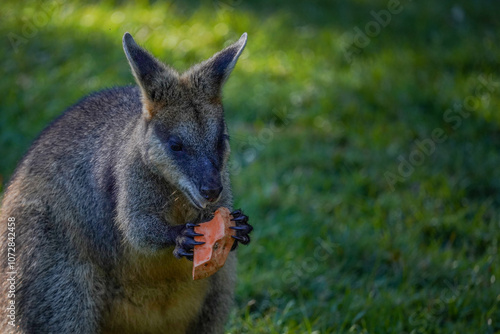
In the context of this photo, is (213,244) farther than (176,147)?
No

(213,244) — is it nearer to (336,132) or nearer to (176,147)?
(176,147)

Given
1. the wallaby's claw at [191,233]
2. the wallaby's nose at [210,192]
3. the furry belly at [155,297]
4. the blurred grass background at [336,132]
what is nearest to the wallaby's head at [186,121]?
the wallaby's nose at [210,192]

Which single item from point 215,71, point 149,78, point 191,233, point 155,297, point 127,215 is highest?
point 215,71

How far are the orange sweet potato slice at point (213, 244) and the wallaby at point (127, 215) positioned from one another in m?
0.05

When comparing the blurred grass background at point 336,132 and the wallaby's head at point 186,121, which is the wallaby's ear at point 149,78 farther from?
the blurred grass background at point 336,132

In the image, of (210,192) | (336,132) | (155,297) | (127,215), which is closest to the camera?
(210,192)

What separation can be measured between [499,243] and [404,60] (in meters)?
3.07

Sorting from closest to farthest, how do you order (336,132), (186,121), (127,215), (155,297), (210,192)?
(210,192) < (186,121) < (127,215) < (155,297) < (336,132)

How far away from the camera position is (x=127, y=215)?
11.9 feet

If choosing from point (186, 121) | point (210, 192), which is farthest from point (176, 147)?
point (210, 192)

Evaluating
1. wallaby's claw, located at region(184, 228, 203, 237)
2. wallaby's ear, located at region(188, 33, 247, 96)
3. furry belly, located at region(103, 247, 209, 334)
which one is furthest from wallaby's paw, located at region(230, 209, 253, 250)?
wallaby's ear, located at region(188, 33, 247, 96)

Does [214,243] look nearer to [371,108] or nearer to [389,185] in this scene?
[389,185]

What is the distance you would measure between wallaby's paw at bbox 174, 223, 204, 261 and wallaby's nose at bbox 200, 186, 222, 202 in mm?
209

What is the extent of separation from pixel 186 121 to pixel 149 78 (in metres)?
0.31
